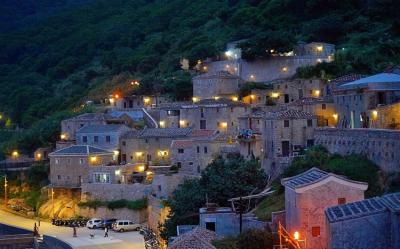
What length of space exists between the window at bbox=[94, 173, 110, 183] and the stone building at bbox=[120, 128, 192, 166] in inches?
137

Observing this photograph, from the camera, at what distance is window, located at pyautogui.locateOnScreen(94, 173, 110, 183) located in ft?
161

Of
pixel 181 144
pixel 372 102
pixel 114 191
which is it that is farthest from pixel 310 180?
pixel 114 191

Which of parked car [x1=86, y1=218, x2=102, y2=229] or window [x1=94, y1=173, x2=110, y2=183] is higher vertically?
window [x1=94, y1=173, x2=110, y2=183]

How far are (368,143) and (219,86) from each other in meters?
24.7

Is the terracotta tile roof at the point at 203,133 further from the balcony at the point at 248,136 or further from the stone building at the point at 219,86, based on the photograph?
the stone building at the point at 219,86

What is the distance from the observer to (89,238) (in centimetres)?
4231

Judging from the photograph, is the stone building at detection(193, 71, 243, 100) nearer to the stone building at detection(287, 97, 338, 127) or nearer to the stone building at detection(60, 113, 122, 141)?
the stone building at detection(60, 113, 122, 141)

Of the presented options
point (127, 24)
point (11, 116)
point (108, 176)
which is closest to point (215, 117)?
point (108, 176)

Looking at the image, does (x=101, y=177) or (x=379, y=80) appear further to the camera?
(x=101, y=177)

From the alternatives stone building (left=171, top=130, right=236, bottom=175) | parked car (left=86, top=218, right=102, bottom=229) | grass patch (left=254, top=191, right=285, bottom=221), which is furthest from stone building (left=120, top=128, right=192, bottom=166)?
grass patch (left=254, top=191, right=285, bottom=221)

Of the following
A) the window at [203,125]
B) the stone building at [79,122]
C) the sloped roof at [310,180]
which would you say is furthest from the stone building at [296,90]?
the sloped roof at [310,180]

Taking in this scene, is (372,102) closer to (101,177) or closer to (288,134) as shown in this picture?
(288,134)

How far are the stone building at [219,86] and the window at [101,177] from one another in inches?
453

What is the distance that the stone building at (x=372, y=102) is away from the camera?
118 ft
